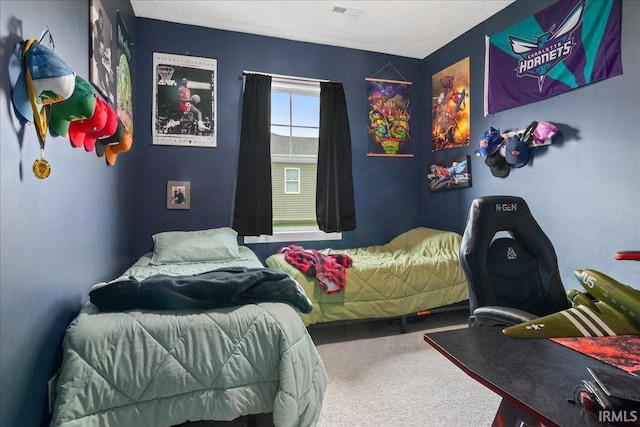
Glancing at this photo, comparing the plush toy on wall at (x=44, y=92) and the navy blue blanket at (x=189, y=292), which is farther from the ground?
the plush toy on wall at (x=44, y=92)

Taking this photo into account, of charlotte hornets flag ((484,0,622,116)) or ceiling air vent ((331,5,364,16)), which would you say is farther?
ceiling air vent ((331,5,364,16))

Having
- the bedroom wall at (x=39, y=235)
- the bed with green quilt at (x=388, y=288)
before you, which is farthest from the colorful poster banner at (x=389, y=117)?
the bedroom wall at (x=39, y=235)

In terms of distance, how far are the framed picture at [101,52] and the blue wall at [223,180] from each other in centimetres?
9

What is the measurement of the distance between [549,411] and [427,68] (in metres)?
4.26

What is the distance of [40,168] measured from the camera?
4.08 ft

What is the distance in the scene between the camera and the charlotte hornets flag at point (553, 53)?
232 cm

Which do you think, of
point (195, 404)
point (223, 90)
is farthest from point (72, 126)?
point (223, 90)

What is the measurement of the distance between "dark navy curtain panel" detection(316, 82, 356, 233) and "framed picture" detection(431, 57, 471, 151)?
3.46 feet

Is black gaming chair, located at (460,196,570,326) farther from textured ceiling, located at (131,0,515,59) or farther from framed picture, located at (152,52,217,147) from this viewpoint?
framed picture, located at (152,52,217,147)

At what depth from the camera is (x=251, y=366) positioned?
4.74 ft

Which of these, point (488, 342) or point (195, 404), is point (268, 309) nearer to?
point (195, 404)

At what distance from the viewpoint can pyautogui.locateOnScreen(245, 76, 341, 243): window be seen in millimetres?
3822

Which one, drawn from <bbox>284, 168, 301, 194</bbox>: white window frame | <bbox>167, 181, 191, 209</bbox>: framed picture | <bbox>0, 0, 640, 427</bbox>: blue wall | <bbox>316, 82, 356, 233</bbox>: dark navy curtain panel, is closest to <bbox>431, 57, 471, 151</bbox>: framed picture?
<bbox>0, 0, 640, 427</bbox>: blue wall

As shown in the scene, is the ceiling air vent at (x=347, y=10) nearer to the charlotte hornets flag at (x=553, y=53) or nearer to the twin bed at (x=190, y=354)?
the charlotte hornets flag at (x=553, y=53)
